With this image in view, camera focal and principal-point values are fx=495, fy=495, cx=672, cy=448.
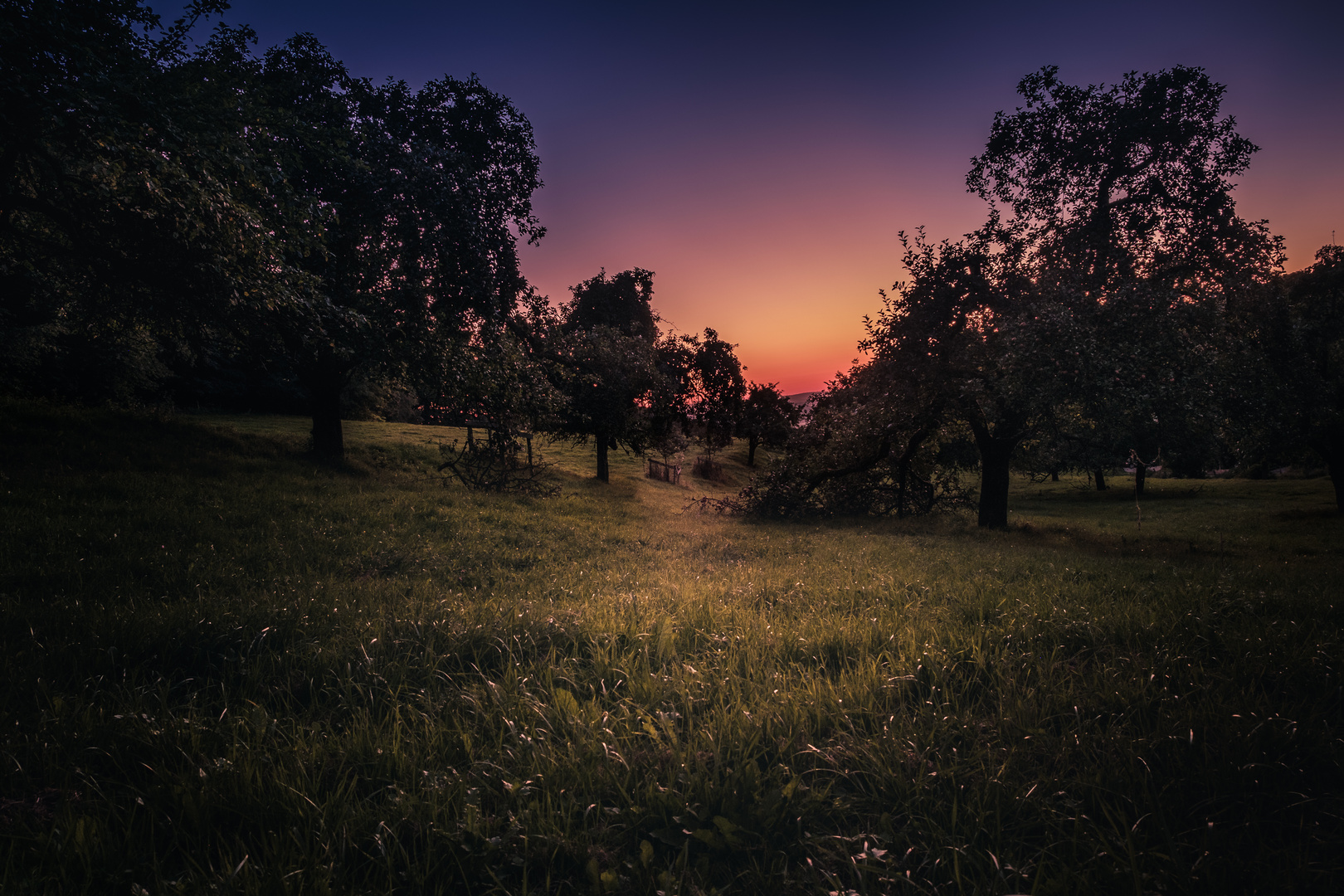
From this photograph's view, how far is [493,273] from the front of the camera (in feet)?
55.9

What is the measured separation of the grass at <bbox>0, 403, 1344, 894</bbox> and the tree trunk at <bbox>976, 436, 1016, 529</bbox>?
12.0m

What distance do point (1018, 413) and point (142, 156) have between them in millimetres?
22619

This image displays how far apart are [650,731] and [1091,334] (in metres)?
14.3

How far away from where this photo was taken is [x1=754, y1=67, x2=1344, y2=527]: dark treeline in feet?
39.8

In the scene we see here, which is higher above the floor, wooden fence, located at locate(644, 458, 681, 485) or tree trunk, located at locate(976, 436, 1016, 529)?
tree trunk, located at locate(976, 436, 1016, 529)

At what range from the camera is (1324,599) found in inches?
216

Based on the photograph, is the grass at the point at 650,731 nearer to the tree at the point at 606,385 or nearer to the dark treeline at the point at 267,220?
the dark treeline at the point at 267,220

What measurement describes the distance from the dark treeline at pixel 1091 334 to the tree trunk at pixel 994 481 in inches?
3.1

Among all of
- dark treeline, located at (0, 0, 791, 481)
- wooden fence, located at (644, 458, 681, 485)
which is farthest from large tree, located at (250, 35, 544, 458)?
wooden fence, located at (644, 458, 681, 485)

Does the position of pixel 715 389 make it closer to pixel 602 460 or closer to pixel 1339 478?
pixel 602 460

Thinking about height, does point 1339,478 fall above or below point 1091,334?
below

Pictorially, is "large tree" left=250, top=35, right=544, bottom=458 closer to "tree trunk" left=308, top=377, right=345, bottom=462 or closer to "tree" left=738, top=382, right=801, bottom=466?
"tree trunk" left=308, top=377, right=345, bottom=462

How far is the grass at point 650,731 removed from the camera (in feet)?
6.98

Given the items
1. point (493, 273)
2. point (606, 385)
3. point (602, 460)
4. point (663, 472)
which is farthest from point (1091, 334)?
point (663, 472)
